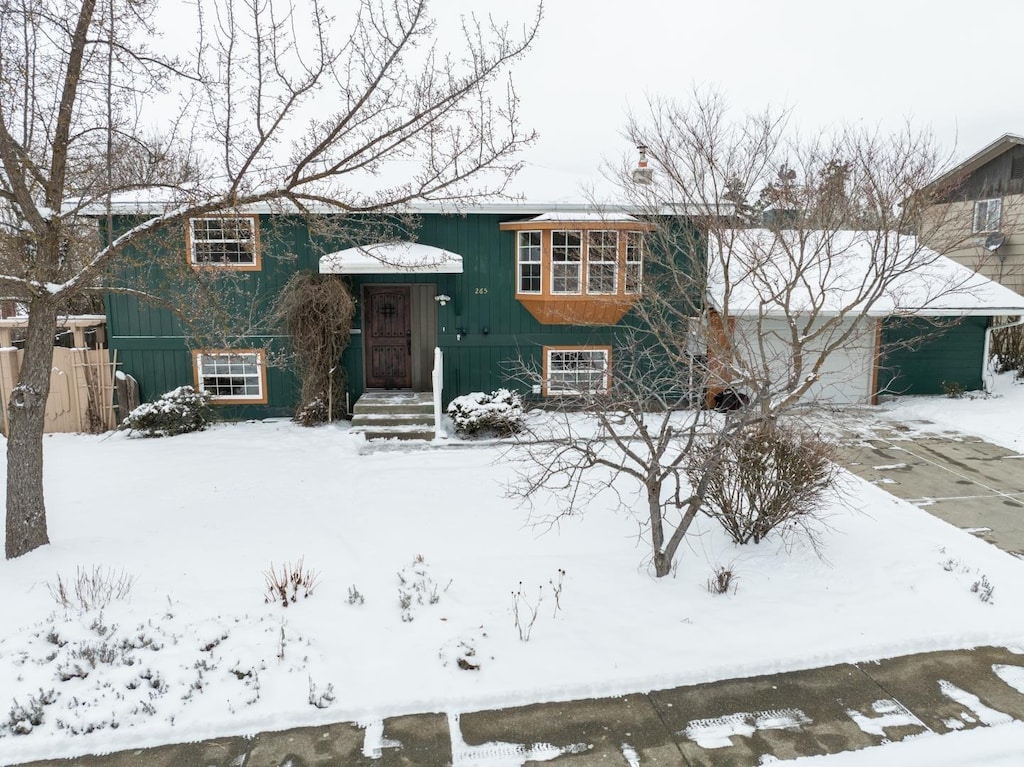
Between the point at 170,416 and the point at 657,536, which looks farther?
the point at 170,416

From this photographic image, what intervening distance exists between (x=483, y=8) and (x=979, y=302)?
42.8 ft

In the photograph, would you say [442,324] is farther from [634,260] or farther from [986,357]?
[986,357]

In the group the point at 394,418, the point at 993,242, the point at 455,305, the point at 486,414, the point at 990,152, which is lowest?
the point at 394,418

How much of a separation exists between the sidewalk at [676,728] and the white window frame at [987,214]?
18.2 metres

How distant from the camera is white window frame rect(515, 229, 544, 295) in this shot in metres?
13.4

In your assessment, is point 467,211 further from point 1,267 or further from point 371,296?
point 1,267

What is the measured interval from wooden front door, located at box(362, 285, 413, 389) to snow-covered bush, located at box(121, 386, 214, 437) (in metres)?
3.49

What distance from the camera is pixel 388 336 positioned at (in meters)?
14.5

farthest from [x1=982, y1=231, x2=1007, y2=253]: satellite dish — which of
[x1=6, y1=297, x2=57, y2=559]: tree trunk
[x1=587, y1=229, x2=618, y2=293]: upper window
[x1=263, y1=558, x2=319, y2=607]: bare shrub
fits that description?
[x1=6, y1=297, x2=57, y2=559]: tree trunk

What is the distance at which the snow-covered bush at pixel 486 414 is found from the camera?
12297 millimetres

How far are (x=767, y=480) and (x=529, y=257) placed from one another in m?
7.68

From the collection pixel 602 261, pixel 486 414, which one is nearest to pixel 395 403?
pixel 486 414

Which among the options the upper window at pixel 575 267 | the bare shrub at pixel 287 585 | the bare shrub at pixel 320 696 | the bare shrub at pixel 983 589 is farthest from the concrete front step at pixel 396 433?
the bare shrub at pixel 983 589

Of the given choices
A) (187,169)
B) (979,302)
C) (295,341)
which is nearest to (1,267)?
(187,169)
